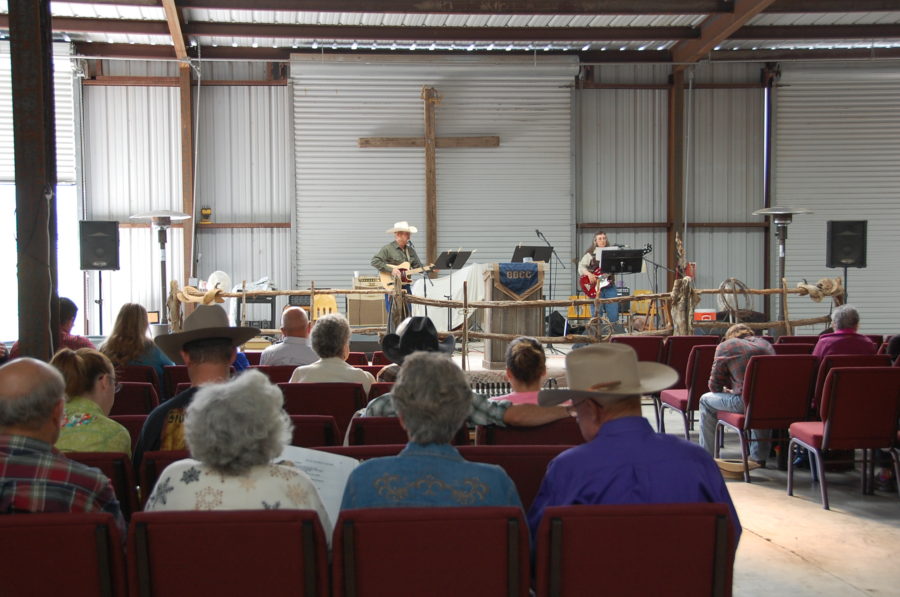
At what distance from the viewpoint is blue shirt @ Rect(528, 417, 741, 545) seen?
214 centimetres

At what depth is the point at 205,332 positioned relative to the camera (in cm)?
315

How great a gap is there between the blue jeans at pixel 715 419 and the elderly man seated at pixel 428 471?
365cm

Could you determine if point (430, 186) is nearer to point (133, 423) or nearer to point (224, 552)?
point (133, 423)

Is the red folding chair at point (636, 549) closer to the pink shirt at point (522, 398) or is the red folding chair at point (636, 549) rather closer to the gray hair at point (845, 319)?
the pink shirt at point (522, 398)

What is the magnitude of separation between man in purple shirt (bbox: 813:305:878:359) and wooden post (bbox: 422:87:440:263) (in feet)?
29.2

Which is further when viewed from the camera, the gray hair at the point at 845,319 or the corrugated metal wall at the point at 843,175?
the corrugated metal wall at the point at 843,175

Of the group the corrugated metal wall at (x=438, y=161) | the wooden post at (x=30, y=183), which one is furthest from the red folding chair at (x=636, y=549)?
the corrugated metal wall at (x=438, y=161)

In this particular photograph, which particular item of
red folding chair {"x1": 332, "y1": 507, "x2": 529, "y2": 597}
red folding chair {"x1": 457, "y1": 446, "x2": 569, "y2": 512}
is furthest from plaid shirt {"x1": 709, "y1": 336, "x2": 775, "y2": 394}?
red folding chair {"x1": 332, "y1": 507, "x2": 529, "y2": 597}

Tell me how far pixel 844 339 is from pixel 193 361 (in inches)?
168

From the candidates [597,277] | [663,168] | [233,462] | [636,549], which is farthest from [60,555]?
[663,168]

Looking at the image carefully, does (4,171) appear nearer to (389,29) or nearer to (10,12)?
(389,29)

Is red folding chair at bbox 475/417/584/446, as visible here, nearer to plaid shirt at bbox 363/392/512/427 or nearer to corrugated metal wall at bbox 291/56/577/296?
plaid shirt at bbox 363/392/512/427

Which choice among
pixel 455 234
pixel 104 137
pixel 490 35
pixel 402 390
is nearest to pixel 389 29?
pixel 490 35

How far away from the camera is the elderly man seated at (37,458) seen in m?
2.04
